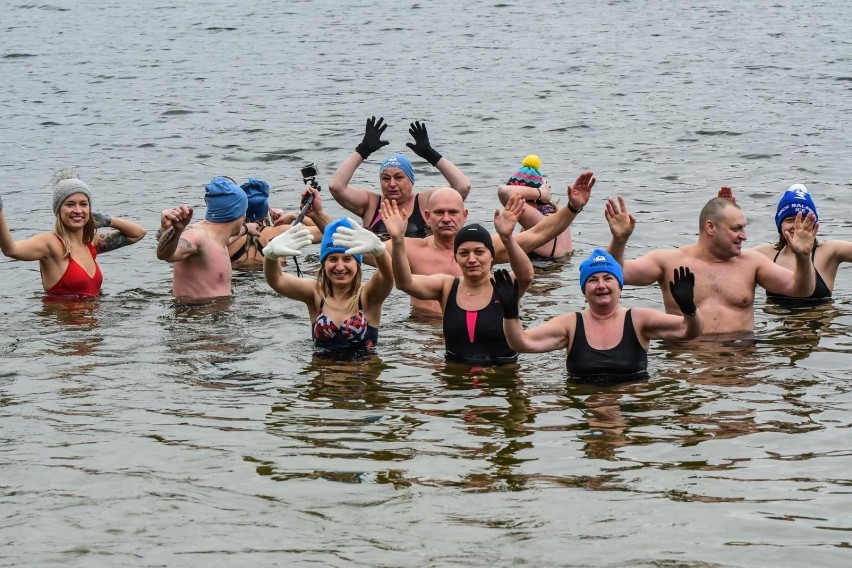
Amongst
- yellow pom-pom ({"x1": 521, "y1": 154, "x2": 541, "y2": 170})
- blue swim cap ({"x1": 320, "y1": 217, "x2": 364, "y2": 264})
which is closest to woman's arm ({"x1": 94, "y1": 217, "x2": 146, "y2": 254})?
blue swim cap ({"x1": 320, "y1": 217, "x2": 364, "y2": 264})

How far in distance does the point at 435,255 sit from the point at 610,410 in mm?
3346

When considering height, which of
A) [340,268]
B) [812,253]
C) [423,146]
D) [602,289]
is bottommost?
[812,253]

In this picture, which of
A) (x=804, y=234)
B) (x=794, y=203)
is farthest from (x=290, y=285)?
(x=794, y=203)

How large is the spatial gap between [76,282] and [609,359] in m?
6.07

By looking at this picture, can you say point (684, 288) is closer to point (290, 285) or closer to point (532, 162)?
point (290, 285)

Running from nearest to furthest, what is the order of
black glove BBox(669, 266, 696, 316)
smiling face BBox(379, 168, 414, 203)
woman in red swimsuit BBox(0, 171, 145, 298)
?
1. black glove BBox(669, 266, 696, 316)
2. woman in red swimsuit BBox(0, 171, 145, 298)
3. smiling face BBox(379, 168, 414, 203)

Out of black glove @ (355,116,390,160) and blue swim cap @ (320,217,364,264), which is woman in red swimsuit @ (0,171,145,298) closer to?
black glove @ (355,116,390,160)

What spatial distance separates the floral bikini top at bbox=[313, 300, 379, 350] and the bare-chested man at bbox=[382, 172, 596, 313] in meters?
1.26

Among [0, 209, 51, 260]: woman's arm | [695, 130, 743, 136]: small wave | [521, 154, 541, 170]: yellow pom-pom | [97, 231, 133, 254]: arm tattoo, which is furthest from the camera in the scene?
[695, 130, 743, 136]: small wave

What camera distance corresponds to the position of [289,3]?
40.4 metres

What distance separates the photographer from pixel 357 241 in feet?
33.6

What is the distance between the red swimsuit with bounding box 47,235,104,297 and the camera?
44.0 ft

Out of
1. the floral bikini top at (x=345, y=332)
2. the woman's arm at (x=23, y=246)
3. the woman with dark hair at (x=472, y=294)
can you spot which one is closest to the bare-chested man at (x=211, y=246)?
the woman's arm at (x=23, y=246)

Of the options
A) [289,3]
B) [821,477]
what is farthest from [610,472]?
[289,3]
